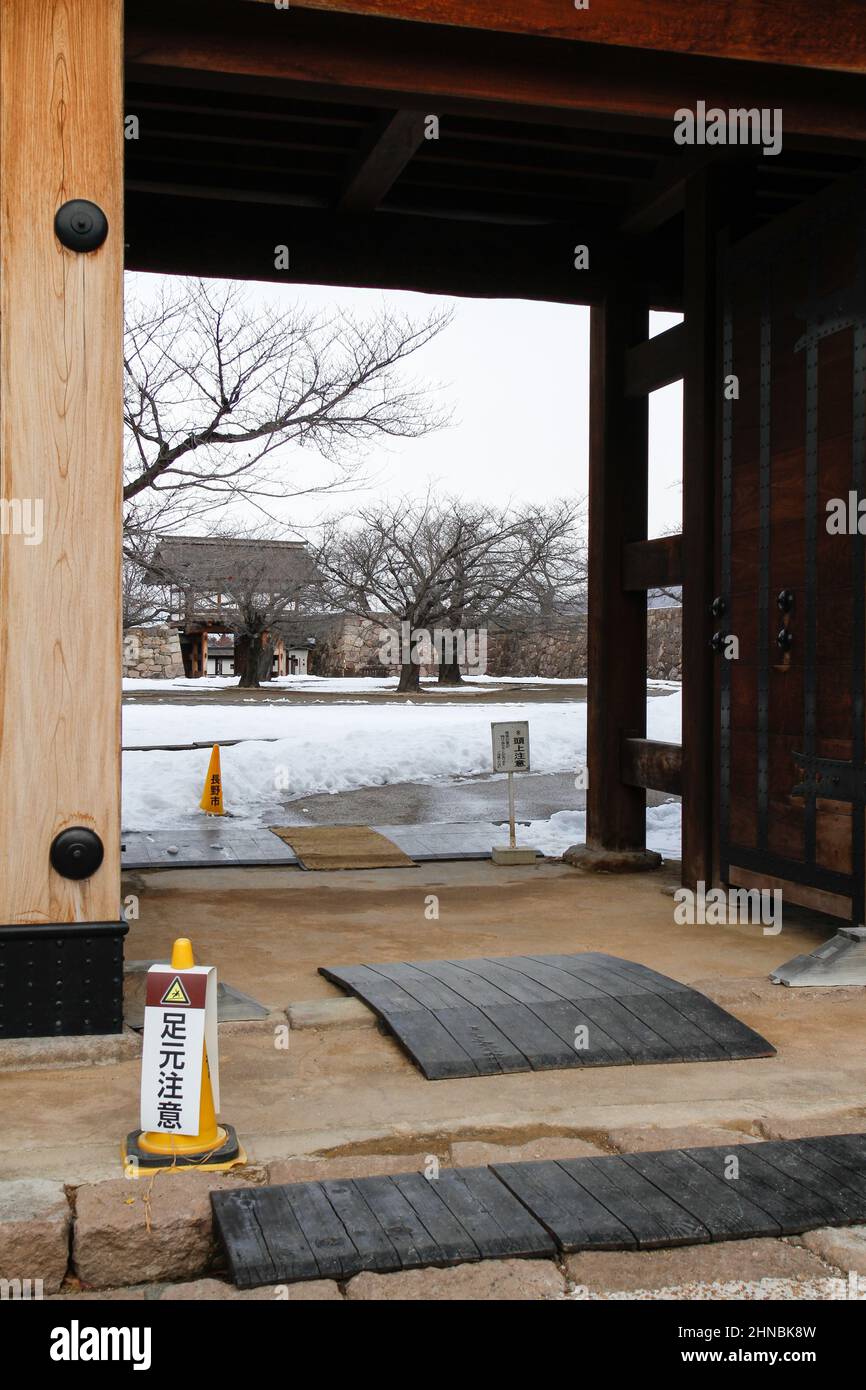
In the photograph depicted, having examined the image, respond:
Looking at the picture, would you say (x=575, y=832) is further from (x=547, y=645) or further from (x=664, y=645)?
(x=664, y=645)

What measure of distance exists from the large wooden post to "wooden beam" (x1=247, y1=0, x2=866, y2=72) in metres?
0.81

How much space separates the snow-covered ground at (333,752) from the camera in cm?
1125

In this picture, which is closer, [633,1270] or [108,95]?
[633,1270]

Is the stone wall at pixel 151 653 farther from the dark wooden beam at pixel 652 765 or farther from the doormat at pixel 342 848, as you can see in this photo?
the dark wooden beam at pixel 652 765

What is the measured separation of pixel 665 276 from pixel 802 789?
157 inches

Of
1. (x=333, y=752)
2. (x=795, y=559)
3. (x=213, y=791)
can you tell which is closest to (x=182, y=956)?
(x=795, y=559)

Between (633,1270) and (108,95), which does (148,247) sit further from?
(633,1270)

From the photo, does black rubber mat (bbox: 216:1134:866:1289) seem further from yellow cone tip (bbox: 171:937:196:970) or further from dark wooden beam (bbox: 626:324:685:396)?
dark wooden beam (bbox: 626:324:685:396)

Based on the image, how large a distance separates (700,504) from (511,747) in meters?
2.61

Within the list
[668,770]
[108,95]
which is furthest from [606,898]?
[108,95]

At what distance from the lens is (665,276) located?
321 inches

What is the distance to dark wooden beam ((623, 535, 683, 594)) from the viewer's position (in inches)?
296

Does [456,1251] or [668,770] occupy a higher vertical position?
[668,770]

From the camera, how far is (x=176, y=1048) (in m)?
3.19
